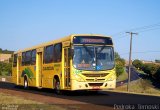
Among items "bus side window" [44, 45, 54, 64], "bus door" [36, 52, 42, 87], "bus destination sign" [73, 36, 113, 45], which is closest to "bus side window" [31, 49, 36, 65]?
"bus door" [36, 52, 42, 87]

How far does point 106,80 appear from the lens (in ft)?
70.1

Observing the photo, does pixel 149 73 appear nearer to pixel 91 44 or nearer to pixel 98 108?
pixel 91 44

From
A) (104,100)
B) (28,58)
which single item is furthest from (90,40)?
(28,58)

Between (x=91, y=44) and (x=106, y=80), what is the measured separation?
215cm

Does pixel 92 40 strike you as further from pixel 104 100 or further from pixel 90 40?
pixel 104 100

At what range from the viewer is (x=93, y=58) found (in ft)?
69.7

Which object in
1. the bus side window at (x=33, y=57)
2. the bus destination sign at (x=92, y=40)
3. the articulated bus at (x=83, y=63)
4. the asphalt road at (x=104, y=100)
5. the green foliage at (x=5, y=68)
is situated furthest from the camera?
the green foliage at (x=5, y=68)

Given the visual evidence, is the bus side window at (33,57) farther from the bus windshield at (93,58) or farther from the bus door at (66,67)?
the bus windshield at (93,58)

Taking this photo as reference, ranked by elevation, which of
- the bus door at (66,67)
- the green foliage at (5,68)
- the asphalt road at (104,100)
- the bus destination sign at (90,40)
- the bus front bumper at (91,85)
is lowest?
the green foliage at (5,68)

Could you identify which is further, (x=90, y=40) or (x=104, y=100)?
(x=90, y=40)

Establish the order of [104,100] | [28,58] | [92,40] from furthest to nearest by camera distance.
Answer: [28,58]
[92,40]
[104,100]

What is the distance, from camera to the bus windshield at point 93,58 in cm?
2106

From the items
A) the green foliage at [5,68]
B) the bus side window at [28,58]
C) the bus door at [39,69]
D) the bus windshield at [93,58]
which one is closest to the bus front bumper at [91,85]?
the bus windshield at [93,58]

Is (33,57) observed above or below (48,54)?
below
